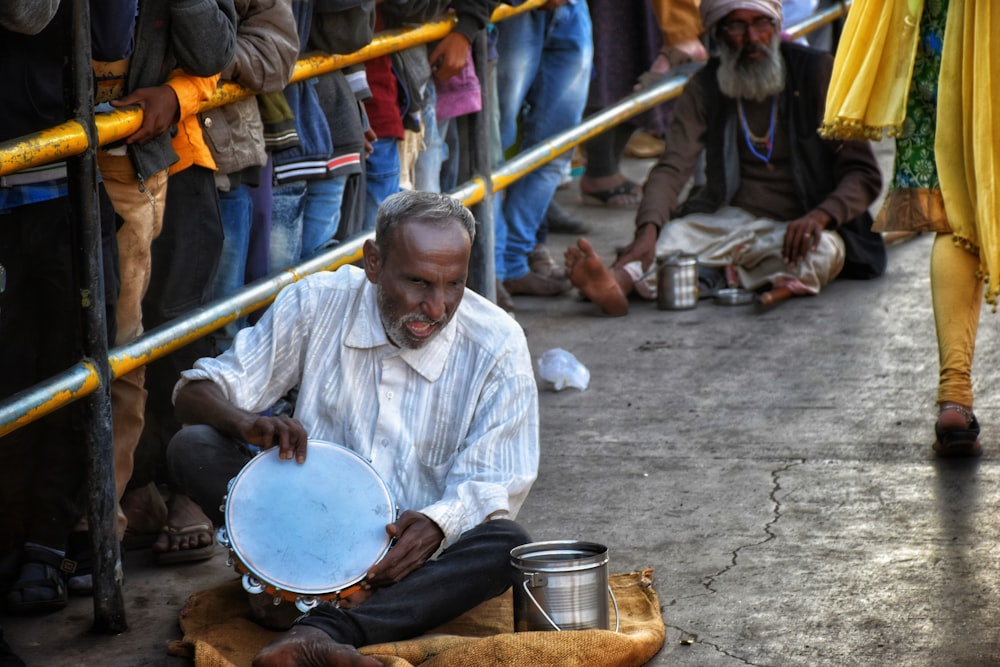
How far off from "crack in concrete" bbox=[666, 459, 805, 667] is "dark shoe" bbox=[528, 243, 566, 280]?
2.58 m

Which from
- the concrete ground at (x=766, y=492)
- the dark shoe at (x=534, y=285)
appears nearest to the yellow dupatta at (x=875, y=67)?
the concrete ground at (x=766, y=492)

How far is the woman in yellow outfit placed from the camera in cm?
442

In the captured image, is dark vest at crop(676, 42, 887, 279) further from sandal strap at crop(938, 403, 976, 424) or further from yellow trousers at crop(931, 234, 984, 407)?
sandal strap at crop(938, 403, 976, 424)

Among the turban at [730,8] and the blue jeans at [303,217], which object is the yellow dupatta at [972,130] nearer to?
the blue jeans at [303,217]

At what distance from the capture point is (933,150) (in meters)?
4.68

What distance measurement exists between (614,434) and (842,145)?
2.31m

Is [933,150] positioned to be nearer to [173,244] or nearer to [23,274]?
[173,244]

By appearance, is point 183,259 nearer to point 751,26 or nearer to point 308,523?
point 308,523

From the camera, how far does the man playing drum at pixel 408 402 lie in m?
3.44

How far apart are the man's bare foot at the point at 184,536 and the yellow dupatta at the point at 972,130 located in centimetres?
231

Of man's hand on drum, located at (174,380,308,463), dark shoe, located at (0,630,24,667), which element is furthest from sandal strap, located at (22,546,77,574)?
man's hand on drum, located at (174,380,308,463)

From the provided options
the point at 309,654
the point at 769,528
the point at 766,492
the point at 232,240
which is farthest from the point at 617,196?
the point at 309,654

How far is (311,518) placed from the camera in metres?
3.43

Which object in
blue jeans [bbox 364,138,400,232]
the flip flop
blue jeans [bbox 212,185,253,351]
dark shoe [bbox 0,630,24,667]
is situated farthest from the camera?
blue jeans [bbox 364,138,400,232]
